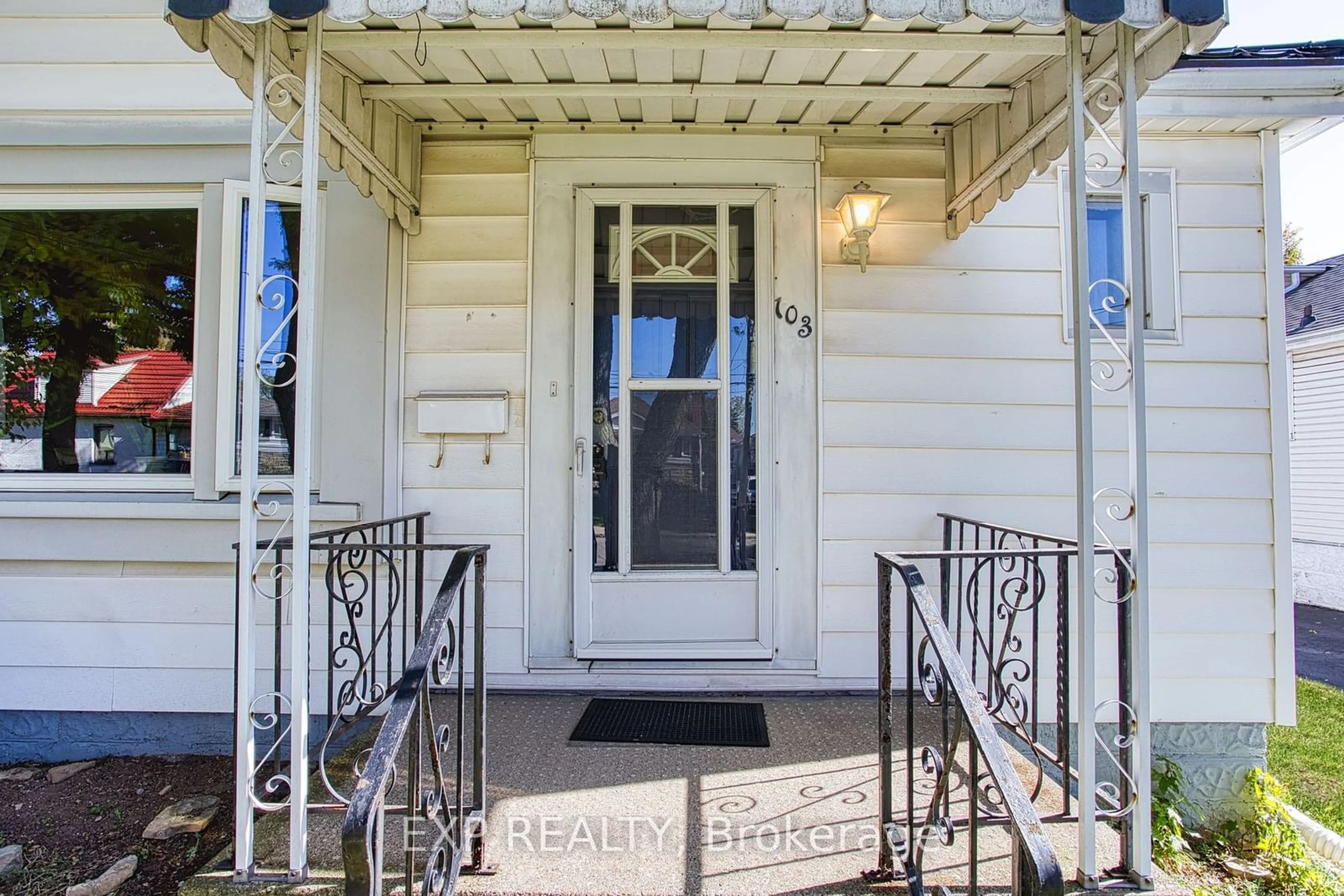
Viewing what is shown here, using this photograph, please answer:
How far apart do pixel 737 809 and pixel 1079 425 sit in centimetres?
142

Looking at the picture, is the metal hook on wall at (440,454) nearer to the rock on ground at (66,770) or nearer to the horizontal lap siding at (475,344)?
the horizontal lap siding at (475,344)

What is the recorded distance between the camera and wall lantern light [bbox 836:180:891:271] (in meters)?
2.87

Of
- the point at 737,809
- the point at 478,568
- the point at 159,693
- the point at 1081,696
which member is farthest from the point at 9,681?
the point at 1081,696

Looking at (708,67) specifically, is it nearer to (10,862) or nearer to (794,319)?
(794,319)

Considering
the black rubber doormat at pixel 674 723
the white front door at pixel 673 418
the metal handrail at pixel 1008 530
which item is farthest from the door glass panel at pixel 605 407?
the metal handrail at pixel 1008 530

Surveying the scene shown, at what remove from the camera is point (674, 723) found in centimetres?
259

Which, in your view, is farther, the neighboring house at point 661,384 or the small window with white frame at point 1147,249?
the small window with white frame at point 1147,249

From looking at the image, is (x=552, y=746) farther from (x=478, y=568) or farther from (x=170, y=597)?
(x=170, y=597)

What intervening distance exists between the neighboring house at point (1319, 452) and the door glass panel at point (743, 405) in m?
8.38

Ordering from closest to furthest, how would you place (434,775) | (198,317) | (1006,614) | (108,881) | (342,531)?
(434,775) < (108,881) < (342,531) < (1006,614) < (198,317)

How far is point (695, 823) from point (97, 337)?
3.19m

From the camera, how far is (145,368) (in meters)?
3.01

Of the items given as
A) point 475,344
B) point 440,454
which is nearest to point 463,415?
point 440,454

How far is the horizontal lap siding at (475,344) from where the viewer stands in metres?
2.96
